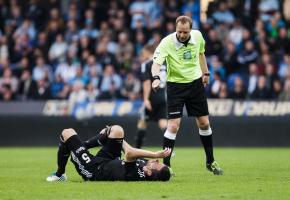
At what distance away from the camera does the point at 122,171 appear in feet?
35.6

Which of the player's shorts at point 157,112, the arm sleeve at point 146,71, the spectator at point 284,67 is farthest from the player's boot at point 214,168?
the spectator at point 284,67

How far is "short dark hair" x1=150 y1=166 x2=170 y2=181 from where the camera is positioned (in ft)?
35.3

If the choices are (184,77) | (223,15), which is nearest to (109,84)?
(223,15)

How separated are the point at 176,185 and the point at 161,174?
26cm

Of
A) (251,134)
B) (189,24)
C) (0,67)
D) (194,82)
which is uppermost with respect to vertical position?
(189,24)

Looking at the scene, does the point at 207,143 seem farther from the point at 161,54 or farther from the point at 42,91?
the point at 42,91

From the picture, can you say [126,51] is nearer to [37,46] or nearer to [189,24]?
[37,46]

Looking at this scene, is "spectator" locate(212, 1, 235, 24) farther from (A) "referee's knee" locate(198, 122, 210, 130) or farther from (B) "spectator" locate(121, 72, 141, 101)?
(A) "referee's knee" locate(198, 122, 210, 130)

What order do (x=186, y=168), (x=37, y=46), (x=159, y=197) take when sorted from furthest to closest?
(x=37, y=46) → (x=186, y=168) → (x=159, y=197)

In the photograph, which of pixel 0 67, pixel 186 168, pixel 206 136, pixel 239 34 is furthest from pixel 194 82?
pixel 0 67

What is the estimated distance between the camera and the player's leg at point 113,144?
10883mm

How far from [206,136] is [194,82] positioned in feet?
2.91

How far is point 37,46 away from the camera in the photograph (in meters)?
26.2

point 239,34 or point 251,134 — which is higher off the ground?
point 239,34
